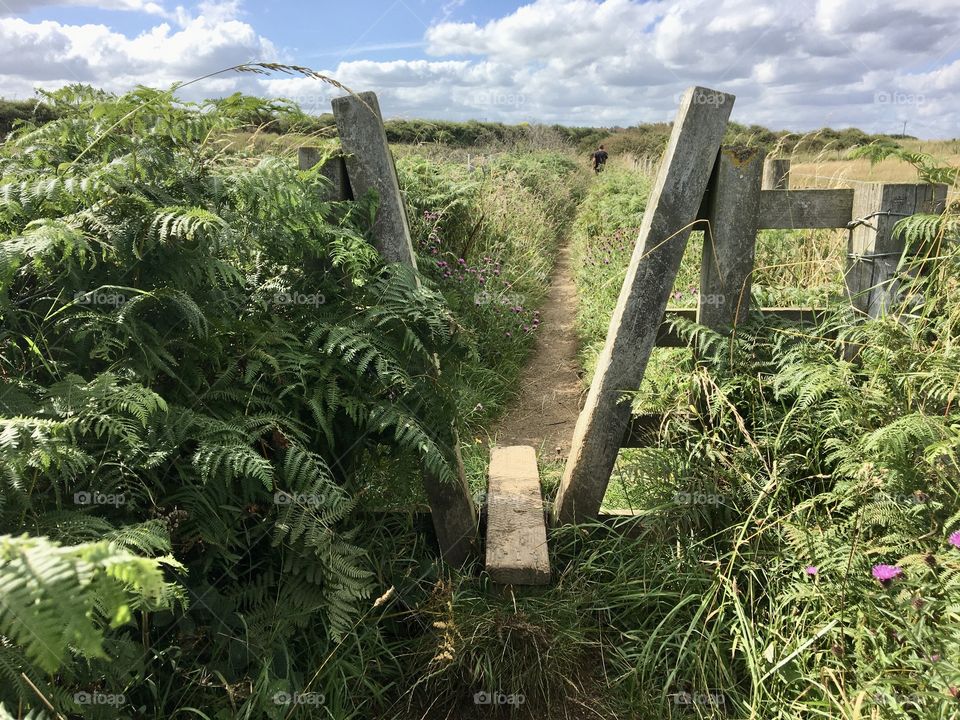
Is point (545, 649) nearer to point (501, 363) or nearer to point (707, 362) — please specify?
point (707, 362)

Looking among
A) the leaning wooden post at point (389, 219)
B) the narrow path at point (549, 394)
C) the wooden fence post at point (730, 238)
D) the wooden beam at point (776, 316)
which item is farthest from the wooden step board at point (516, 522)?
the wooden fence post at point (730, 238)

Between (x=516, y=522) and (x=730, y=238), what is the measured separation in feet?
5.61

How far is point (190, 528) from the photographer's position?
232 centimetres

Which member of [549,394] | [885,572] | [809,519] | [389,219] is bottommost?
[549,394]

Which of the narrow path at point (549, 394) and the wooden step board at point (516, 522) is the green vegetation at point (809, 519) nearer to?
the wooden step board at point (516, 522)

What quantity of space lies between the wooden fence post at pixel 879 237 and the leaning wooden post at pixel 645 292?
31.7 inches

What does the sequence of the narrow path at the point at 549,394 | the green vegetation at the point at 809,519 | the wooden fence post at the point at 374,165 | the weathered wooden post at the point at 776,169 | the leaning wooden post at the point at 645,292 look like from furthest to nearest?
the weathered wooden post at the point at 776,169 < the narrow path at the point at 549,394 < the leaning wooden post at the point at 645,292 < the wooden fence post at the point at 374,165 < the green vegetation at the point at 809,519

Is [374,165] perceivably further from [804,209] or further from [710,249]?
[804,209]

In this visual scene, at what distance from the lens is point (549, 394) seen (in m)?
6.24

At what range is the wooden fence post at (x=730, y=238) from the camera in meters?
3.12

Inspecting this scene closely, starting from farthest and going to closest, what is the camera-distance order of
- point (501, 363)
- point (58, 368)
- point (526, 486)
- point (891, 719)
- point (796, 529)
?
A: point (501, 363) < point (526, 486) < point (796, 529) < point (58, 368) < point (891, 719)

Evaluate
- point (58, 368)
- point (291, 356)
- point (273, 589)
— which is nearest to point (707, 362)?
point (291, 356)

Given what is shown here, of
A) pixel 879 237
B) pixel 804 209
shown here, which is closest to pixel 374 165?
pixel 804 209

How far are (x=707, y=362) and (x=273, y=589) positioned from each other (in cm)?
224
